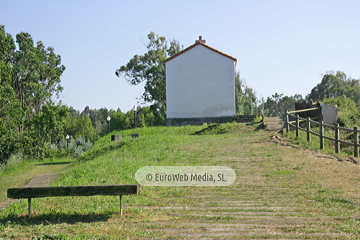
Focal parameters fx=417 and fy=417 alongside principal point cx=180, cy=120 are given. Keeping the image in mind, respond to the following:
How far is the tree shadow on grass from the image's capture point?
7508 mm

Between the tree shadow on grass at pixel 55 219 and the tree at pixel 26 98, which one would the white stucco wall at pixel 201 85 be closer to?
the tree at pixel 26 98

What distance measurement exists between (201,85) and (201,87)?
17 centimetres

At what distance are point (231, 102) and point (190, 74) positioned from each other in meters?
A: 4.38

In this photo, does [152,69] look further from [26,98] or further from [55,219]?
[55,219]

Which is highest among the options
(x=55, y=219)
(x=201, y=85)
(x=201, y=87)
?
(x=201, y=85)

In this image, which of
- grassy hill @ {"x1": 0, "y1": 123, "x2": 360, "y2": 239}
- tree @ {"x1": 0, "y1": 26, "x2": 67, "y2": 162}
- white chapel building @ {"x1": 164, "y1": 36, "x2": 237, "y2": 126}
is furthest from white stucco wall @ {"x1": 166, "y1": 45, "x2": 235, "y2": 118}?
grassy hill @ {"x1": 0, "y1": 123, "x2": 360, "y2": 239}

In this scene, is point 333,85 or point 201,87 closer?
point 201,87

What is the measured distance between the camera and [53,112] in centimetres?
3700

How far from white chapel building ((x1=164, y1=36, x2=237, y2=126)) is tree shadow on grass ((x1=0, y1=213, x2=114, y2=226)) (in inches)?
1127

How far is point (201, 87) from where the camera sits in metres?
36.4

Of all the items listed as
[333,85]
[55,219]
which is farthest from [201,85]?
[333,85]

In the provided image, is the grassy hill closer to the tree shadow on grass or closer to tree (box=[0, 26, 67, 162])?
the tree shadow on grass

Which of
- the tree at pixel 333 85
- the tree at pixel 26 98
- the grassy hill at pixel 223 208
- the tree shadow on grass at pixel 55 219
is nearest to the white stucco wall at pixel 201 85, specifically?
the tree at pixel 26 98

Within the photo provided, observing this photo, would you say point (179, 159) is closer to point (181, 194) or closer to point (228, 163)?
point (228, 163)
